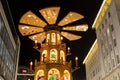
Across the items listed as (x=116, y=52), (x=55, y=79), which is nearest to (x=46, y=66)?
(x=55, y=79)

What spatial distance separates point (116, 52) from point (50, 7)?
1285 cm

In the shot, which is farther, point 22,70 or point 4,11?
point 22,70

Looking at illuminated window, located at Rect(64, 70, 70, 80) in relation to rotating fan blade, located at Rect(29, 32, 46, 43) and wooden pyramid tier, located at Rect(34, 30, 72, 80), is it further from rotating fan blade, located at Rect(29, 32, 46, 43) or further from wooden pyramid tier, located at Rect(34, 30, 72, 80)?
rotating fan blade, located at Rect(29, 32, 46, 43)

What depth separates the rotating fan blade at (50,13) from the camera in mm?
26406

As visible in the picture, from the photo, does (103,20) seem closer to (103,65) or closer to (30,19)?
(103,65)

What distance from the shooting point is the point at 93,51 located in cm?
5441

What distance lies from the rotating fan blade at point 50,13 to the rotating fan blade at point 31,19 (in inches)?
44.7

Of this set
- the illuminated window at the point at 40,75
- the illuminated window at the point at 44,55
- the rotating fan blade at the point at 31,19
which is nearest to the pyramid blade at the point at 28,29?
the rotating fan blade at the point at 31,19

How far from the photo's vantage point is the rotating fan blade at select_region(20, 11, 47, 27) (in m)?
27.4

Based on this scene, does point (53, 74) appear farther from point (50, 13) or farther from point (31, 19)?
point (31, 19)

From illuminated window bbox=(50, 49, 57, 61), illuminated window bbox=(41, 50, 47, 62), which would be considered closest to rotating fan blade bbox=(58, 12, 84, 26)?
illuminated window bbox=(50, 49, 57, 61)

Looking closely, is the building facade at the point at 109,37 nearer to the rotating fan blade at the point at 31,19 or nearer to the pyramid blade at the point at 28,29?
the rotating fan blade at the point at 31,19

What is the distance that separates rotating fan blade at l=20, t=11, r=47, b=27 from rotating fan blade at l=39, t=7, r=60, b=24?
113 centimetres

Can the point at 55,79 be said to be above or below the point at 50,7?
below
